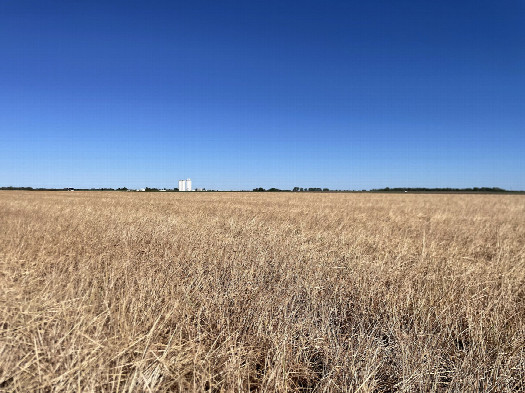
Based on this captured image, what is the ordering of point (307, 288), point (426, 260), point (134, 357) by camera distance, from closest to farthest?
point (134, 357) < point (307, 288) < point (426, 260)

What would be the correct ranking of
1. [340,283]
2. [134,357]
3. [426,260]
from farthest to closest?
[426,260] < [340,283] < [134,357]

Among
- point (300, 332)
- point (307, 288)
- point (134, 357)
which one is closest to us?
point (134, 357)

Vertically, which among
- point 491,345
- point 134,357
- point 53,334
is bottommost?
point 491,345

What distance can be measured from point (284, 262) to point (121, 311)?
2.82m

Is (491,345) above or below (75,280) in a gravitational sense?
below

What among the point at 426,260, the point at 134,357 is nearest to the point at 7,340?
the point at 134,357

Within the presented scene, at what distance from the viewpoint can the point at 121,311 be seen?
2697 millimetres

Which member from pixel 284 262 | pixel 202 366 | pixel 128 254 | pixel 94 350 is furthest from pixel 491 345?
pixel 128 254

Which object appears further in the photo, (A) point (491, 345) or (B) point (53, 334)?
(A) point (491, 345)

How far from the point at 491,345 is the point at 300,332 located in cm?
174

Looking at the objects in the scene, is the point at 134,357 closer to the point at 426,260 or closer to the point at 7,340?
the point at 7,340

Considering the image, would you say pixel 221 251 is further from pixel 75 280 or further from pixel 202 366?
pixel 202 366

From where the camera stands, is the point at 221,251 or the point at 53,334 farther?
the point at 221,251

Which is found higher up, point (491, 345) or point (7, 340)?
point (7, 340)
